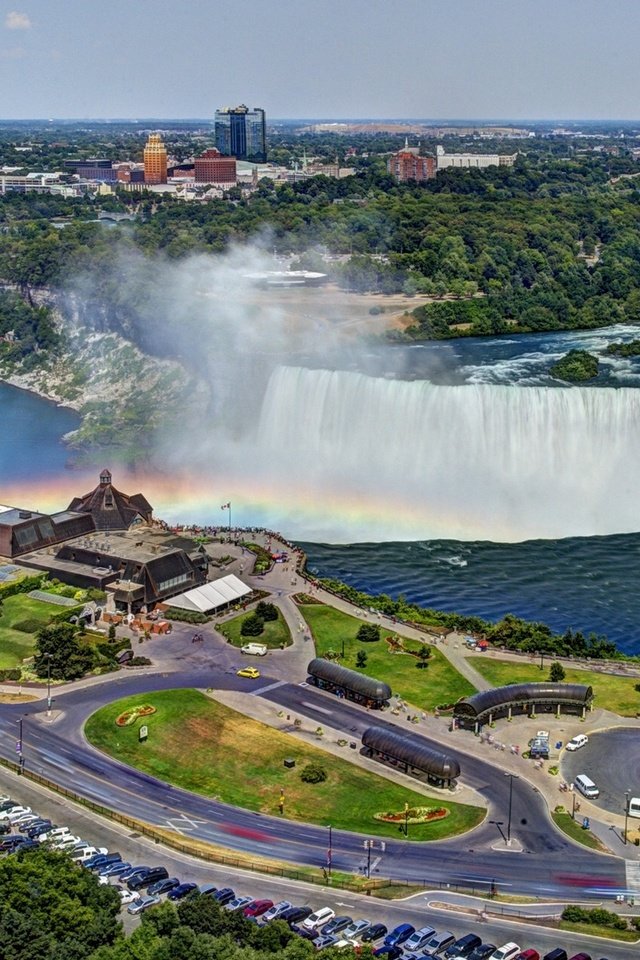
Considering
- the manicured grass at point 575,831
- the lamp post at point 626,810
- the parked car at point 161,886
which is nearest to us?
the parked car at point 161,886

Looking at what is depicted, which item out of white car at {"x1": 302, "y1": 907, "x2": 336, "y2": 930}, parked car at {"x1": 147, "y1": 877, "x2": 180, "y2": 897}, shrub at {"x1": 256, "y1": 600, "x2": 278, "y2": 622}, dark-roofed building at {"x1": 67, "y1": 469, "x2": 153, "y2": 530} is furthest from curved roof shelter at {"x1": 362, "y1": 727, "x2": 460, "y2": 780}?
dark-roofed building at {"x1": 67, "y1": 469, "x2": 153, "y2": 530}

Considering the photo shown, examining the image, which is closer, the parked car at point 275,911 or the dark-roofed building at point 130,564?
the parked car at point 275,911

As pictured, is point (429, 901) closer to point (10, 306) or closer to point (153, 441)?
point (153, 441)

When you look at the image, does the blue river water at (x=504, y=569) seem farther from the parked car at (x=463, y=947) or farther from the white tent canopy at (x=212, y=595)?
the parked car at (x=463, y=947)

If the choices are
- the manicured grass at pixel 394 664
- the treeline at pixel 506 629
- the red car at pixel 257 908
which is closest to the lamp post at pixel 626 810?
the manicured grass at pixel 394 664

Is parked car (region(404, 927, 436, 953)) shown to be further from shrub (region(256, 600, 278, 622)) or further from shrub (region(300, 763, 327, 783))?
shrub (region(256, 600, 278, 622))

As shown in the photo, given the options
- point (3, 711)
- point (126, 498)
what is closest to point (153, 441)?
point (126, 498)
